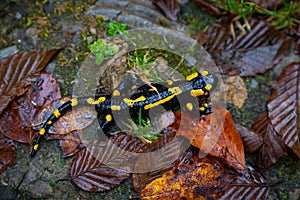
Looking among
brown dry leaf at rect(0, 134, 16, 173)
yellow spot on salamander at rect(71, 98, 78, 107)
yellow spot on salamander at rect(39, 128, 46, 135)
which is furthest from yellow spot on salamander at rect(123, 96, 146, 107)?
brown dry leaf at rect(0, 134, 16, 173)

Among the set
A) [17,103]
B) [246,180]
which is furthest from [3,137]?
[246,180]

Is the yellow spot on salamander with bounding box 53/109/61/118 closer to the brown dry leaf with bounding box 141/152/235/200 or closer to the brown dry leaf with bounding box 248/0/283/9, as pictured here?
the brown dry leaf with bounding box 141/152/235/200

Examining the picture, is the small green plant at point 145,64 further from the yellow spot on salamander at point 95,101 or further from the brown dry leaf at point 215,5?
the brown dry leaf at point 215,5

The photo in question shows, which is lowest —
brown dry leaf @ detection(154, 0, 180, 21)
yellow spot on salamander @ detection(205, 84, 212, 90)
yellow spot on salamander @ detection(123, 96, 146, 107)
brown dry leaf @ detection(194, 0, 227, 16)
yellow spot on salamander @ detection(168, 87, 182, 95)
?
yellow spot on salamander @ detection(123, 96, 146, 107)

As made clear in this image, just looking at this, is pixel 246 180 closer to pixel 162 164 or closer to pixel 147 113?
pixel 162 164

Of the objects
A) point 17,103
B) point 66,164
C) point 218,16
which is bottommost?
point 66,164

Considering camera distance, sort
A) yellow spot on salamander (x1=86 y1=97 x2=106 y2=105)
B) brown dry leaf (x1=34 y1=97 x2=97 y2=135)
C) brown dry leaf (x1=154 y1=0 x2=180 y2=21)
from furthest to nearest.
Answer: brown dry leaf (x1=154 y1=0 x2=180 y2=21)
yellow spot on salamander (x1=86 y1=97 x2=106 y2=105)
brown dry leaf (x1=34 y1=97 x2=97 y2=135)

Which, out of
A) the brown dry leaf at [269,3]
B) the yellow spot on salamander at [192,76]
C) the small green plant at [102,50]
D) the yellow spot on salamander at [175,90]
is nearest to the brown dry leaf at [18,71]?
the small green plant at [102,50]

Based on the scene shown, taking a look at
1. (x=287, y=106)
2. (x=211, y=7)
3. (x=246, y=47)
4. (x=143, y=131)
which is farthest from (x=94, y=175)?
(x=211, y=7)
